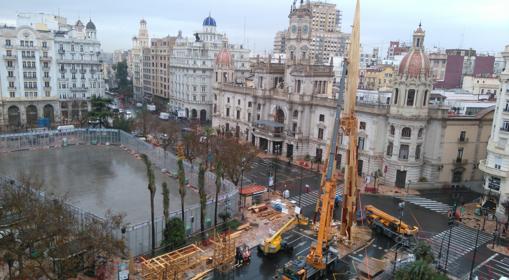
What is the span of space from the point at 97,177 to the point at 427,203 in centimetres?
4705

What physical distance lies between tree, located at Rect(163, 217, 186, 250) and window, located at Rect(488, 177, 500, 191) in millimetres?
40292

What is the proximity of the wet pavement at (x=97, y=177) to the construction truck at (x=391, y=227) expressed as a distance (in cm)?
2180

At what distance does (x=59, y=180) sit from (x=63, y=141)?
2402cm

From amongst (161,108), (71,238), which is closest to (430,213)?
(71,238)

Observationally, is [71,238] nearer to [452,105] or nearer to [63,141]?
[63,141]

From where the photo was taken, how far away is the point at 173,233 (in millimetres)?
38656

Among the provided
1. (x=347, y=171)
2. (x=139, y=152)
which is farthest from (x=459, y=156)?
(x=139, y=152)

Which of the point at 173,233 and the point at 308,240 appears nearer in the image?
the point at 173,233

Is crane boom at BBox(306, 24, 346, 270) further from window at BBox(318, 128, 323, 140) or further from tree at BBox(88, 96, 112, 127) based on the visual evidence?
tree at BBox(88, 96, 112, 127)

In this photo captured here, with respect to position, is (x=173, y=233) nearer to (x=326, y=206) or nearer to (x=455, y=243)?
(x=326, y=206)

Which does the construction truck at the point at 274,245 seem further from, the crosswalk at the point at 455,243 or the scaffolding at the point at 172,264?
the crosswalk at the point at 455,243

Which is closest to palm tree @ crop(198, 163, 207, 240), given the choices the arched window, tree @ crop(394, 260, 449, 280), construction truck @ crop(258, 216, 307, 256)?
construction truck @ crop(258, 216, 307, 256)

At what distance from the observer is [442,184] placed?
65062 millimetres

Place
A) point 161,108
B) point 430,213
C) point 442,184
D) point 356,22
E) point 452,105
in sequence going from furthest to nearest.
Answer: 1. point 161,108
2. point 452,105
3. point 442,184
4. point 430,213
5. point 356,22
